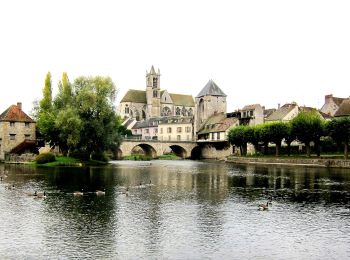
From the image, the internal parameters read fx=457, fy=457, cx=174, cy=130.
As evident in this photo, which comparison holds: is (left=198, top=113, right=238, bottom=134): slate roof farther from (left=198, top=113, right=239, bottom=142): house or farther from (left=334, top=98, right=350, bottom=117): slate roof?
(left=334, top=98, right=350, bottom=117): slate roof

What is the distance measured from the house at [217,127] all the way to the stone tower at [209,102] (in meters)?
2.28

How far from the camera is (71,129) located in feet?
255

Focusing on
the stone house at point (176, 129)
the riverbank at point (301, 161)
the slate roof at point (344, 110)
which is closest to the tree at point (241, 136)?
the riverbank at point (301, 161)

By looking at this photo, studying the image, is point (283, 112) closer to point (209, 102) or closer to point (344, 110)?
point (344, 110)

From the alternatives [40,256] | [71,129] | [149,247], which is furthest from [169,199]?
[71,129]

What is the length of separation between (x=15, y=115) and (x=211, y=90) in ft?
222

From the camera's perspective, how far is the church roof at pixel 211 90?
5679 inches

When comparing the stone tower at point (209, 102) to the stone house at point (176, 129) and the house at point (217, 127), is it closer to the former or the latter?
the house at point (217, 127)

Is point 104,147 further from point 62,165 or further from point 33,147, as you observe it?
point 33,147

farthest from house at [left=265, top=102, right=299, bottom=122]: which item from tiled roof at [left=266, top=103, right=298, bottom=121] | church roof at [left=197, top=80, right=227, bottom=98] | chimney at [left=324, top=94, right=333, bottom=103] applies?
church roof at [left=197, top=80, right=227, bottom=98]

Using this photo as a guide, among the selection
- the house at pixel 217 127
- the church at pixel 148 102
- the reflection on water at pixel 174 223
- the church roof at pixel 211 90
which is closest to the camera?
the reflection on water at pixel 174 223

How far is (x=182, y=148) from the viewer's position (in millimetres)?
134750

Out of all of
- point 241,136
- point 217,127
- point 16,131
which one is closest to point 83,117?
point 16,131

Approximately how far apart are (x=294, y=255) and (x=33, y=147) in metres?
82.1
